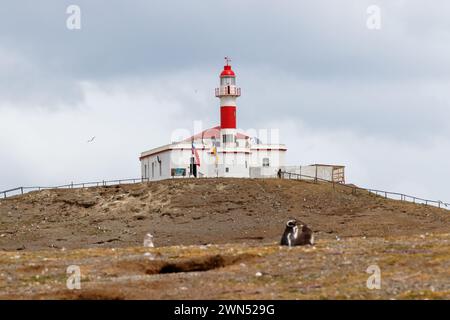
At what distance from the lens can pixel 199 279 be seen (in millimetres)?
43688

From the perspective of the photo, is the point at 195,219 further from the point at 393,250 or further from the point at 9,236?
the point at 393,250

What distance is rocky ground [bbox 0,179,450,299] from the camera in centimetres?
4181

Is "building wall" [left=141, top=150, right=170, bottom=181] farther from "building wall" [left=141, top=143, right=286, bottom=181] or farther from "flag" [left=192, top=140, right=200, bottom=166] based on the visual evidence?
"flag" [left=192, top=140, right=200, bottom=166]

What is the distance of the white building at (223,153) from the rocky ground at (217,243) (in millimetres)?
7269

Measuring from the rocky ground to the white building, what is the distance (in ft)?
23.8

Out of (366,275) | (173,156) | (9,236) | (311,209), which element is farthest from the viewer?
(173,156)

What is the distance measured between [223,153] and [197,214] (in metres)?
16.6

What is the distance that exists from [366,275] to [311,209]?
43.8 m

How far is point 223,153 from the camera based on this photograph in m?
102

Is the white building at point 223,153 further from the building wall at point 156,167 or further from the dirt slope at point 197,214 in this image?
the dirt slope at point 197,214

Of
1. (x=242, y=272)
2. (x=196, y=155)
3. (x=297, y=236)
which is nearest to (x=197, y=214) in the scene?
(x=196, y=155)

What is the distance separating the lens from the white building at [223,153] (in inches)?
3964

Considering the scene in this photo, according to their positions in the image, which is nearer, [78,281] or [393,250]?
[78,281]
